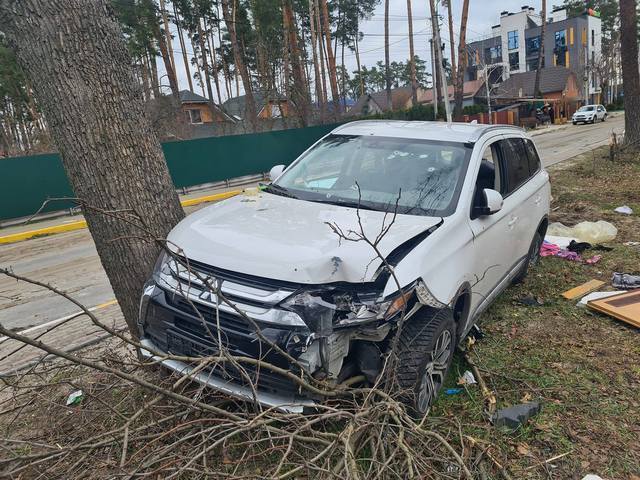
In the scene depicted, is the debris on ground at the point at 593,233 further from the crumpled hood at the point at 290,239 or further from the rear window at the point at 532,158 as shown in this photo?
the crumpled hood at the point at 290,239

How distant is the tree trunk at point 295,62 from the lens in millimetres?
23194

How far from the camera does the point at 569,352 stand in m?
3.93

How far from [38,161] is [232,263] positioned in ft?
48.4

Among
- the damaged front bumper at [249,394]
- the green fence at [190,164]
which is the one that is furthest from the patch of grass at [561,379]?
the green fence at [190,164]

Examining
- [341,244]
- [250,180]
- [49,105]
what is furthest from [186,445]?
[250,180]

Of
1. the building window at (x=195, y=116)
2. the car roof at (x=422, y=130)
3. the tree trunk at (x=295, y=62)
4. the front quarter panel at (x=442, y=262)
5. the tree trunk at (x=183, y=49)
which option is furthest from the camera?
the building window at (x=195, y=116)

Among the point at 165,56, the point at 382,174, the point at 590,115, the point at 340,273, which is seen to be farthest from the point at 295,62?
the point at 590,115

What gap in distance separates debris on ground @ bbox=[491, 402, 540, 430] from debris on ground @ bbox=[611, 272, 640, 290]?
2.70 metres

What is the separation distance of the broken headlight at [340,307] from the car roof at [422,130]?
200 centimetres

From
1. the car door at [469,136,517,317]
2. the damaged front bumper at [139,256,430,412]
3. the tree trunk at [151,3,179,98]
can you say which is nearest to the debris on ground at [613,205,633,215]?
the car door at [469,136,517,317]

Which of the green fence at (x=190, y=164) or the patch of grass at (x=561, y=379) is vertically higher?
the green fence at (x=190, y=164)

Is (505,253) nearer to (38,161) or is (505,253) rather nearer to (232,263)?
(232,263)

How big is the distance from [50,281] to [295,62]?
19013 millimetres

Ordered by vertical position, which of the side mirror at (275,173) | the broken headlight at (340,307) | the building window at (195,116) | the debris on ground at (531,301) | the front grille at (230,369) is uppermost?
the building window at (195,116)
